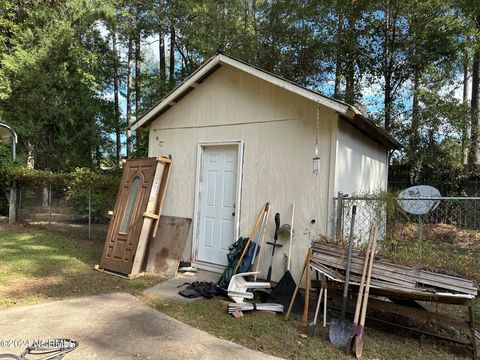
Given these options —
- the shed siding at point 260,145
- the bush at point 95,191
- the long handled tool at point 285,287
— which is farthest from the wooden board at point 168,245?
the bush at point 95,191

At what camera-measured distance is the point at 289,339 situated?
368 cm

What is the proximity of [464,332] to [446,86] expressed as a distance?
33.1 ft

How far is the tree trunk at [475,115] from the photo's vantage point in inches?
425

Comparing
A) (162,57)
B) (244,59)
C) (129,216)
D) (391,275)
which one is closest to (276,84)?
(391,275)

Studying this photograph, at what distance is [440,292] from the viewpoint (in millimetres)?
3420

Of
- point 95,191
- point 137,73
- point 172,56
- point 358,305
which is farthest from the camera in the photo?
point 137,73

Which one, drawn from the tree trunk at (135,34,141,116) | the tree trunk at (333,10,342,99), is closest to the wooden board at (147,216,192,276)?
the tree trunk at (333,10,342,99)

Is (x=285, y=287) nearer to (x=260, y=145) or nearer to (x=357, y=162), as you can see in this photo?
(x=260, y=145)

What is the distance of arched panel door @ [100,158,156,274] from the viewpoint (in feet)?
19.7

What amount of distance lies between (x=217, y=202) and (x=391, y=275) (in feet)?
11.1

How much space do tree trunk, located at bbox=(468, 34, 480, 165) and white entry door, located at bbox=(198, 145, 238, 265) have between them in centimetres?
884

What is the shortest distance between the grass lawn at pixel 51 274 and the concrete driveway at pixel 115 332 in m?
0.61

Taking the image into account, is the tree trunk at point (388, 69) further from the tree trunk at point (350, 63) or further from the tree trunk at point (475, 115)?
the tree trunk at point (475, 115)

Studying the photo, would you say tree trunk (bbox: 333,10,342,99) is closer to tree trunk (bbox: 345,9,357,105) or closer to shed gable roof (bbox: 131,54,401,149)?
tree trunk (bbox: 345,9,357,105)
